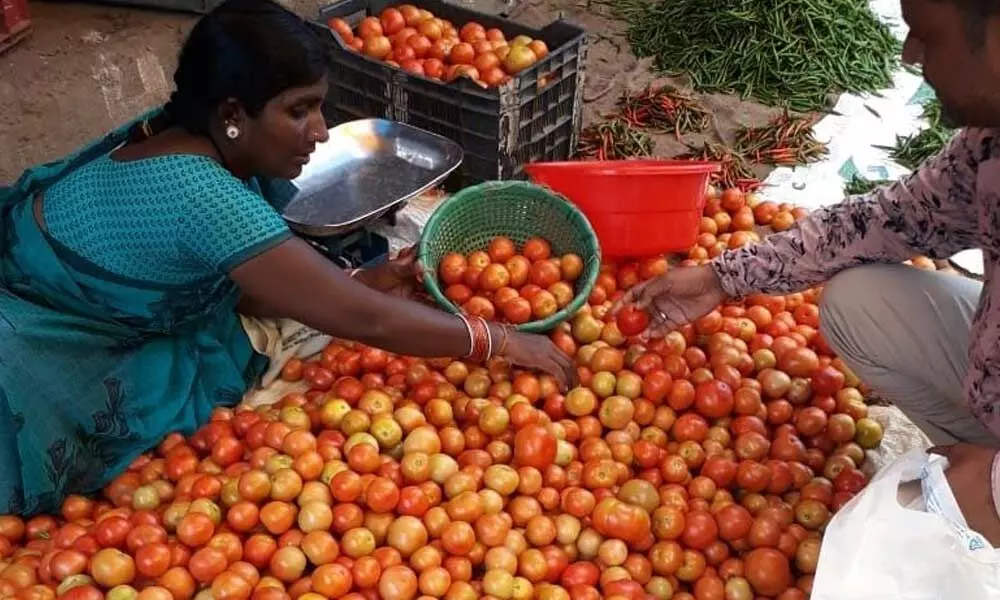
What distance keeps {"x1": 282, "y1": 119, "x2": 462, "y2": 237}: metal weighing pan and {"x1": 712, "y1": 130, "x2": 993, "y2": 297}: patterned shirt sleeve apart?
1329 millimetres


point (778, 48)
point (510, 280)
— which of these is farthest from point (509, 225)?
point (778, 48)

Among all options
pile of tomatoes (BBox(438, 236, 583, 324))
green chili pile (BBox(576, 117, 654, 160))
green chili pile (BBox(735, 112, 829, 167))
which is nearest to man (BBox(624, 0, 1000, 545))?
pile of tomatoes (BBox(438, 236, 583, 324))

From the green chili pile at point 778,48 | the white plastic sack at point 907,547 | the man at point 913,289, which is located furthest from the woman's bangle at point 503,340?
the green chili pile at point 778,48

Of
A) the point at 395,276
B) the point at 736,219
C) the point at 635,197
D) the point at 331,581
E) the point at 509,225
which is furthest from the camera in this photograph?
the point at 736,219

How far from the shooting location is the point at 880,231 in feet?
7.39

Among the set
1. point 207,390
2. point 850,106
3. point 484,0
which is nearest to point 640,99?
point 850,106

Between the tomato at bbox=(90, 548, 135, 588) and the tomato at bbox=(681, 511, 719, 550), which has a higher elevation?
the tomato at bbox=(90, 548, 135, 588)

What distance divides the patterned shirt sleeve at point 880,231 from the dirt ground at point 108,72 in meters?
1.96

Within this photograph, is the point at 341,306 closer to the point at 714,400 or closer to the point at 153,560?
the point at 153,560

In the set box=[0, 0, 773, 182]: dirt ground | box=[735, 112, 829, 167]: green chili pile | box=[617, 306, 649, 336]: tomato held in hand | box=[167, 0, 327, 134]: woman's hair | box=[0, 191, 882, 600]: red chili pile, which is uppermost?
box=[167, 0, 327, 134]: woman's hair

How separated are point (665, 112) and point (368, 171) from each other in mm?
1660

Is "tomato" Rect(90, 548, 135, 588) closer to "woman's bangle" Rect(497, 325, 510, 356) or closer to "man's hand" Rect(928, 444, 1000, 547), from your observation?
"woman's bangle" Rect(497, 325, 510, 356)

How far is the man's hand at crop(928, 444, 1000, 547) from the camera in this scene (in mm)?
1623

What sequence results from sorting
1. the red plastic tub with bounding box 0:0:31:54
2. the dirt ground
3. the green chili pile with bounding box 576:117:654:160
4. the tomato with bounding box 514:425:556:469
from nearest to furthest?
the tomato with bounding box 514:425:556:469 → the green chili pile with bounding box 576:117:654:160 → the dirt ground → the red plastic tub with bounding box 0:0:31:54
